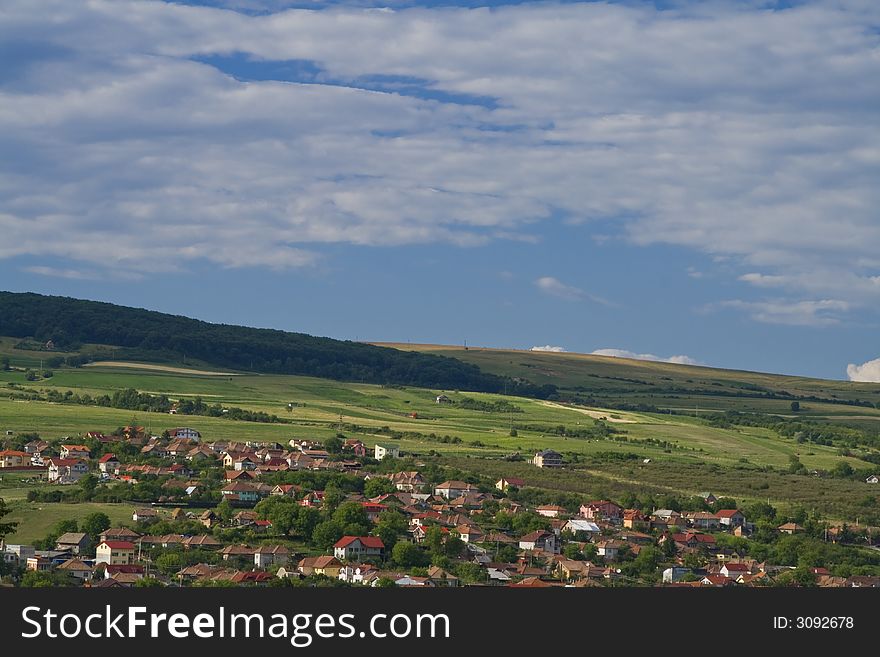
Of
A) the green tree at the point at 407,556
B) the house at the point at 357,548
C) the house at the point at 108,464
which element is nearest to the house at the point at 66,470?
the house at the point at 108,464

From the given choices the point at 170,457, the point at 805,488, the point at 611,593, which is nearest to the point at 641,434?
the point at 805,488

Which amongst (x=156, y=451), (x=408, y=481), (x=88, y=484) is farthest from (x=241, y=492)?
(x=156, y=451)

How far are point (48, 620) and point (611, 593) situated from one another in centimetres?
1595

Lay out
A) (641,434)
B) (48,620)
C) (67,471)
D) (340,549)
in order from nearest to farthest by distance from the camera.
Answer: (48,620)
(340,549)
(67,471)
(641,434)

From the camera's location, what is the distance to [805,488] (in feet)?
451

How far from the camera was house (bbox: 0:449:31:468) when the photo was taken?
13012 cm

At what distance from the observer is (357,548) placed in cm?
9231

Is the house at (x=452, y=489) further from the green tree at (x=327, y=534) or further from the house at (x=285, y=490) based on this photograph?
the green tree at (x=327, y=534)

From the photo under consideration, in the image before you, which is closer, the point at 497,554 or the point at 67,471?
the point at 497,554

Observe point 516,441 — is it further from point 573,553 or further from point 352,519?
point 573,553

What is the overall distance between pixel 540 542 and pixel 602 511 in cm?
1671

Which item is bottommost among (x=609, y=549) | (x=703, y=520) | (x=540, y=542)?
(x=609, y=549)

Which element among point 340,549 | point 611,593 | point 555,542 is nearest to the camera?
point 611,593

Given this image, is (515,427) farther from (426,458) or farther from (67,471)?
(67,471)
